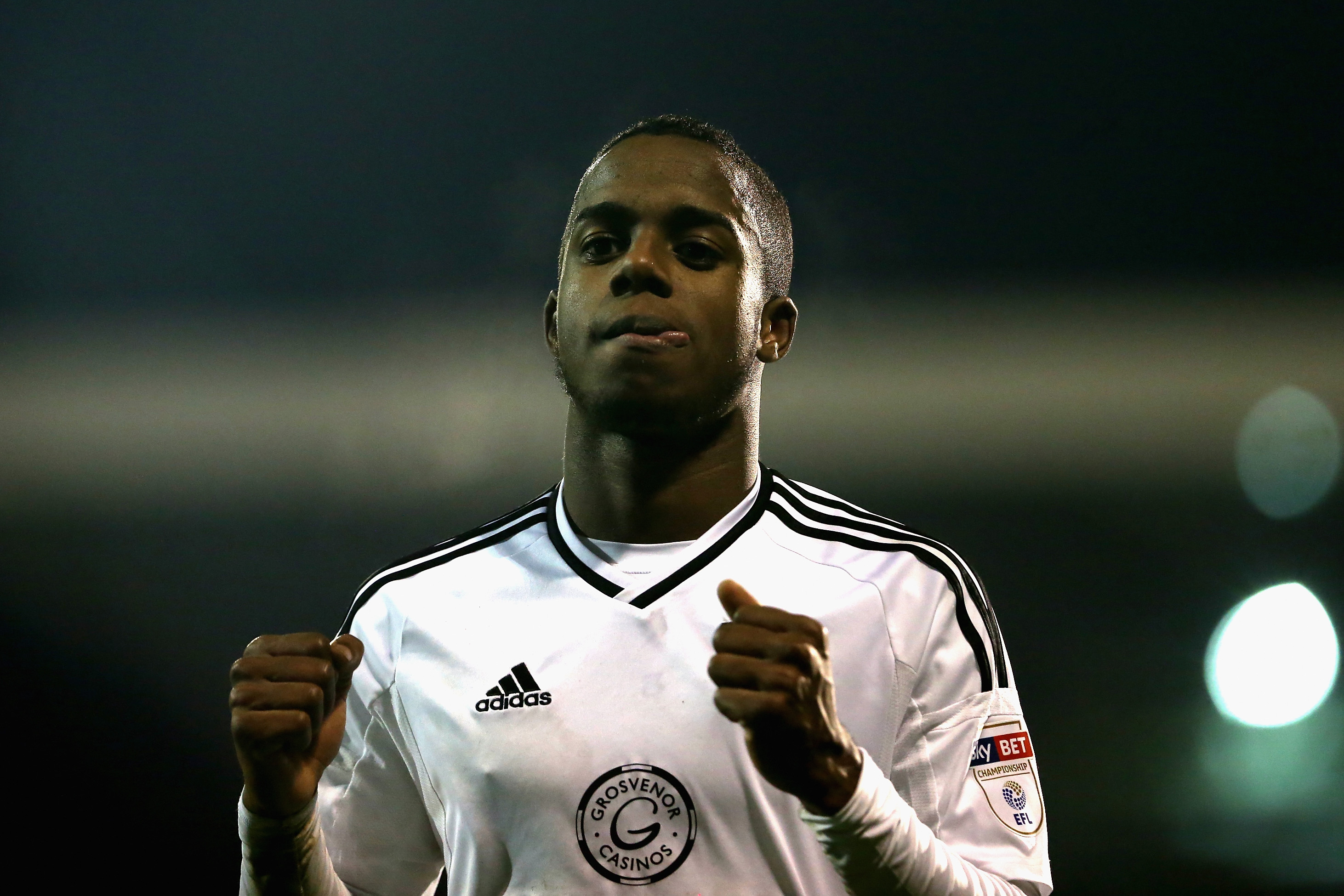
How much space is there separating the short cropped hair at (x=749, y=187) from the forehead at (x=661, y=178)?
15 millimetres

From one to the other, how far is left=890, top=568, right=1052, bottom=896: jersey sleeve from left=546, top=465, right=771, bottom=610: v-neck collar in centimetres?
25

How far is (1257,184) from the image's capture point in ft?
7.82

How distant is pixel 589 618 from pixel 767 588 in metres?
0.22

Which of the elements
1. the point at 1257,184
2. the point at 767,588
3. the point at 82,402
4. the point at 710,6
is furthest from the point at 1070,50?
the point at 82,402

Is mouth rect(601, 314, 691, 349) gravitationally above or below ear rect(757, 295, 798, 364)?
below

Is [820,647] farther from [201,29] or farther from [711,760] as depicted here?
[201,29]

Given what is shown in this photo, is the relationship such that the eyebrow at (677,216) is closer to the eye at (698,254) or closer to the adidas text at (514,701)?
the eye at (698,254)

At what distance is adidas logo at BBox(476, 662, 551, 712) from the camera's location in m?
1.37

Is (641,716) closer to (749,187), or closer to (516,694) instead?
(516,694)

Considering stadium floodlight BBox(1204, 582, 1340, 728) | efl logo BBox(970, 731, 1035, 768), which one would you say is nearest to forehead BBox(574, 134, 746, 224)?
efl logo BBox(970, 731, 1035, 768)

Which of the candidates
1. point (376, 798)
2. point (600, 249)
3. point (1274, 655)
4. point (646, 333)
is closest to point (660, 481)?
point (646, 333)

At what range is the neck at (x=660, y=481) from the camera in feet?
4.89

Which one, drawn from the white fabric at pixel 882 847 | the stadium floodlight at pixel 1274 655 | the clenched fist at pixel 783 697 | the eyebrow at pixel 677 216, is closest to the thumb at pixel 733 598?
the clenched fist at pixel 783 697

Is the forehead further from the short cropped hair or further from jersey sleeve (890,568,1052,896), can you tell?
jersey sleeve (890,568,1052,896)
